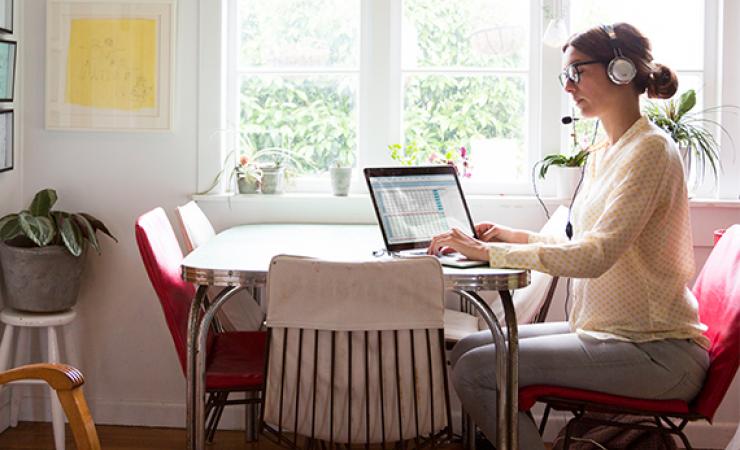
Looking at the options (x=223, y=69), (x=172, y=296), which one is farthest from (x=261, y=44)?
(x=172, y=296)

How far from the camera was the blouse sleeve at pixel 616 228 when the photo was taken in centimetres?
245

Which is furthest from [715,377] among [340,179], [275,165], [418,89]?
[275,165]

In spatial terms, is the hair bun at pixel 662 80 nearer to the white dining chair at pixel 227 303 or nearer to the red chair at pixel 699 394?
the red chair at pixel 699 394

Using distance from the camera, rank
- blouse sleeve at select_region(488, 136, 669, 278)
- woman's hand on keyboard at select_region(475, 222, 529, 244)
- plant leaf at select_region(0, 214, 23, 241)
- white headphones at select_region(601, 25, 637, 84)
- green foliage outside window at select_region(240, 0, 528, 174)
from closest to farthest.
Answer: blouse sleeve at select_region(488, 136, 669, 278) < white headphones at select_region(601, 25, 637, 84) < woman's hand on keyboard at select_region(475, 222, 529, 244) < plant leaf at select_region(0, 214, 23, 241) < green foliage outside window at select_region(240, 0, 528, 174)

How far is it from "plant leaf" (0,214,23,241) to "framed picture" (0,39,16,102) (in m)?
0.43

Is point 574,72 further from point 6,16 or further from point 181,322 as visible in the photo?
point 6,16

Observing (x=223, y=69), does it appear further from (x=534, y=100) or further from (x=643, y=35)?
(x=643, y=35)

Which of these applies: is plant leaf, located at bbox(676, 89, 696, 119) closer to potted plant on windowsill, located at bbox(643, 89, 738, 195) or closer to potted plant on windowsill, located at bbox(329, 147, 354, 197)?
potted plant on windowsill, located at bbox(643, 89, 738, 195)

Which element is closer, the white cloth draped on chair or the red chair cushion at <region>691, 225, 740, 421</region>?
the white cloth draped on chair

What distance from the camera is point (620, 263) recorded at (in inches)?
101

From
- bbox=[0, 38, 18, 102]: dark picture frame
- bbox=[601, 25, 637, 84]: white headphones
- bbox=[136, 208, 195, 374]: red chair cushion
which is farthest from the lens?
bbox=[0, 38, 18, 102]: dark picture frame

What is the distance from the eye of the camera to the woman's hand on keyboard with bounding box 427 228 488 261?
257 cm

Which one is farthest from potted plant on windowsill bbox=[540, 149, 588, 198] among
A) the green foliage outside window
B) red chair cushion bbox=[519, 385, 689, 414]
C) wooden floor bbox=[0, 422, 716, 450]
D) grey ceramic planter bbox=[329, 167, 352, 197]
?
red chair cushion bbox=[519, 385, 689, 414]

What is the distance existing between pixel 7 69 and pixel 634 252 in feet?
7.48
